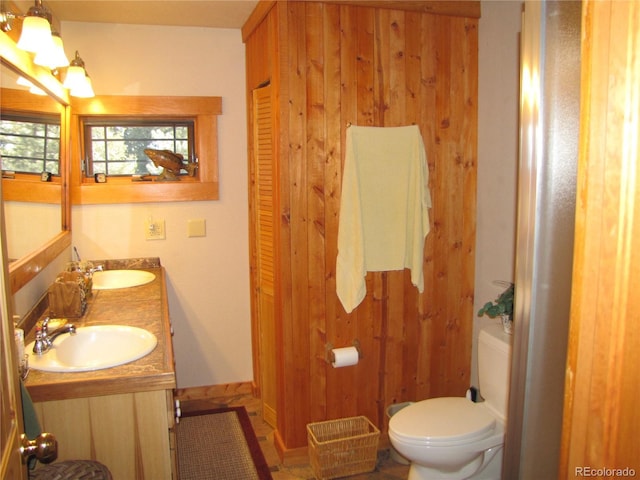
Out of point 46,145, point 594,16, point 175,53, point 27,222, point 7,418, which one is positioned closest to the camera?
point 594,16

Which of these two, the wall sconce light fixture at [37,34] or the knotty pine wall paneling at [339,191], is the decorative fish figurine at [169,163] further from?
the wall sconce light fixture at [37,34]

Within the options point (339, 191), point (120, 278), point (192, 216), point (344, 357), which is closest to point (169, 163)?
point (192, 216)

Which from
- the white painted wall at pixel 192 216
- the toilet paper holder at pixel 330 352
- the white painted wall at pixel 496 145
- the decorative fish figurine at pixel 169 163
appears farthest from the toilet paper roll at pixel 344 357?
the decorative fish figurine at pixel 169 163

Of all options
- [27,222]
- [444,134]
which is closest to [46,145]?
[27,222]

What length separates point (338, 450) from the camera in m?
2.57

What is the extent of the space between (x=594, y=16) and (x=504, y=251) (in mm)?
2155

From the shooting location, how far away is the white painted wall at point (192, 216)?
10.4ft

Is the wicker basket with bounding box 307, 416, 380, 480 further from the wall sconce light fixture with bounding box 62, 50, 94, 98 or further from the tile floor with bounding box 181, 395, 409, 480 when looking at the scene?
the wall sconce light fixture with bounding box 62, 50, 94, 98

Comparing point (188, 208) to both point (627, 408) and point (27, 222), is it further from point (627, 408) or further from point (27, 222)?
point (627, 408)

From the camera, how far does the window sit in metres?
1.64

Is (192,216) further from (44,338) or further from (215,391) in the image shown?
(44,338)

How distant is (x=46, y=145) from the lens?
7.38 feet

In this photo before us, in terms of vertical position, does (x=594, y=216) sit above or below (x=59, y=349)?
above

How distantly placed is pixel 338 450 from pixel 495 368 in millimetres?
864
